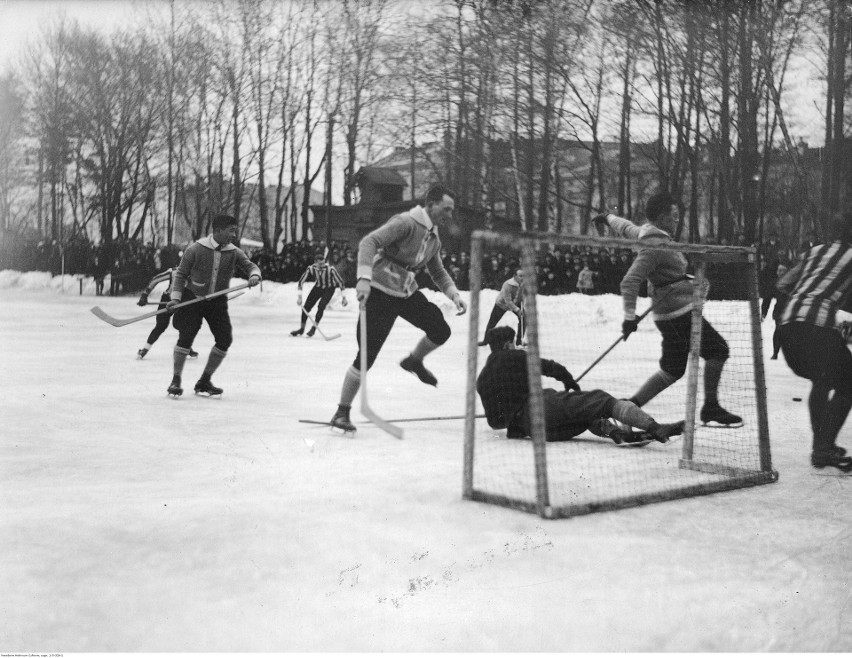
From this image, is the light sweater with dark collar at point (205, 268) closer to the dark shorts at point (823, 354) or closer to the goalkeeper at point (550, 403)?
the goalkeeper at point (550, 403)

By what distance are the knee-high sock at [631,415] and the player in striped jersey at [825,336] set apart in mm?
819

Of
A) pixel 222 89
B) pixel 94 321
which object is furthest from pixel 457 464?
pixel 222 89

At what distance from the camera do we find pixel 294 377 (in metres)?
8.20

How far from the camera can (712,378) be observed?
19.1ft

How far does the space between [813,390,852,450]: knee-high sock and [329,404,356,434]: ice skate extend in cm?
250

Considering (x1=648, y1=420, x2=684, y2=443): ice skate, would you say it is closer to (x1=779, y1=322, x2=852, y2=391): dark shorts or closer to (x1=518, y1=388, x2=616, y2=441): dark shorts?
(x1=518, y1=388, x2=616, y2=441): dark shorts

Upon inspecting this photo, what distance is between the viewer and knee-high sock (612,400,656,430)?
4934mm

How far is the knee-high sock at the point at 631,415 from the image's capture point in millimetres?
4934

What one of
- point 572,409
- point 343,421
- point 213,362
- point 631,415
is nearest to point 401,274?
point 343,421

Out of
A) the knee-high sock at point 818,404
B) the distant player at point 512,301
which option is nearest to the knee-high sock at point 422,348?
the knee-high sock at point 818,404

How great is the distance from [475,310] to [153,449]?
7.16ft

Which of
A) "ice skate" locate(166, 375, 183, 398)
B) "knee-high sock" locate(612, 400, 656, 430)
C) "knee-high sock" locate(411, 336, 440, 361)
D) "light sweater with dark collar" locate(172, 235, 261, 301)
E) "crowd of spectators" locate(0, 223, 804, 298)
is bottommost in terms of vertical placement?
"ice skate" locate(166, 375, 183, 398)

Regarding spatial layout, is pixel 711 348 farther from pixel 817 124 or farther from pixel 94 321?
pixel 94 321

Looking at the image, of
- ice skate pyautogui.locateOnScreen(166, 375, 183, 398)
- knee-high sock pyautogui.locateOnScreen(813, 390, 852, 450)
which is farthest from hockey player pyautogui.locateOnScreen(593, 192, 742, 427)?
ice skate pyautogui.locateOnScreen(166, 375, 183, 398)
